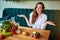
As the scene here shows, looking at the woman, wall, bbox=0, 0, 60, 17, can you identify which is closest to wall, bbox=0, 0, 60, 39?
wall, bbox=0, 0, 60, 17

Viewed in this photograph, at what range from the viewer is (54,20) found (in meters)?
2.19

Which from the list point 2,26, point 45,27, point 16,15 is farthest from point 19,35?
point 16,15

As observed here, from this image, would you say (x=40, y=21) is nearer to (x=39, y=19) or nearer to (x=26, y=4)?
(x=39, y=19)

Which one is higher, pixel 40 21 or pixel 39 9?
pixel 39 9

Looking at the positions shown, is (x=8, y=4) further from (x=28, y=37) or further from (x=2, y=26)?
(x=28, y=37)

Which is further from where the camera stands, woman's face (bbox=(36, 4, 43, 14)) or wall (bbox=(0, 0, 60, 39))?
wall (bbox=(0, 0, 60, 39))

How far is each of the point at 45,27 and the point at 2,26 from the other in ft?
2.09

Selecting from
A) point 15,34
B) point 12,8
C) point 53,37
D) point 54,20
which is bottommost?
point 53,37

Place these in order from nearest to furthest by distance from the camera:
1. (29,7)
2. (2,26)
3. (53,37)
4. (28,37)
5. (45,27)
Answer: (28,37), (2,26), (45,27), (53,37), (29,7)

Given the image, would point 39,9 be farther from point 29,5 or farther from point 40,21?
point 29,5

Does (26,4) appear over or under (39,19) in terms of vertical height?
over

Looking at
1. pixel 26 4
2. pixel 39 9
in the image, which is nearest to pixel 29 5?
pixel 26 4

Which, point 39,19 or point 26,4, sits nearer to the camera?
point 39,19

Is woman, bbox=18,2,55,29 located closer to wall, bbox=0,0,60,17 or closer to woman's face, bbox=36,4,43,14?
woman's face, bbox=36,4,43,14
